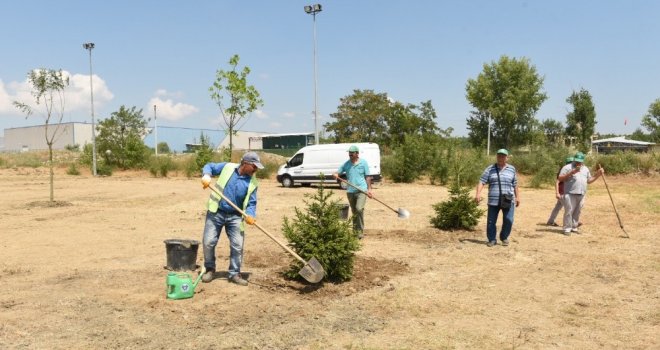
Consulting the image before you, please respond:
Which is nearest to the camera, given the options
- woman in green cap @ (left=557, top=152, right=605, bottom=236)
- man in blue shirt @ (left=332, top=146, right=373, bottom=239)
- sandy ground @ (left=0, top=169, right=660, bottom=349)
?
sandy ground @ (left=0, top=169, right=660, bottom=349)

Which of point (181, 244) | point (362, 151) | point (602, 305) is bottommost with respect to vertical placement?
point (602, 305)

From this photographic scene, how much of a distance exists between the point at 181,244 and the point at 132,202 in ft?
34.6

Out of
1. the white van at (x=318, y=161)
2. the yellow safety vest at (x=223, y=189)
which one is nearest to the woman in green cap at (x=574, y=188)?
the yellow safety vest at (x=223, y=189)

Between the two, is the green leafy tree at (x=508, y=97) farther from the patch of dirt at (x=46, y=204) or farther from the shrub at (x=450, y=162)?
the patch of dirt at (x=46, y=204)

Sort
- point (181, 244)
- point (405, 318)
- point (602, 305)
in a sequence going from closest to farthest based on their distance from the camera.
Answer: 1. point (405, 318)
2. point (602, 305)
3. point (181, 244)

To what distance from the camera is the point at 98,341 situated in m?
4.51

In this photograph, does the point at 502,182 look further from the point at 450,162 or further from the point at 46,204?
the point at 450,162

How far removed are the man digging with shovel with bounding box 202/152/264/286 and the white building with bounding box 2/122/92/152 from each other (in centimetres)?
7832

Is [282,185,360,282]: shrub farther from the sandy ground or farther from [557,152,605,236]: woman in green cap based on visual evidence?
[557,152,605,236]: woman in green cap

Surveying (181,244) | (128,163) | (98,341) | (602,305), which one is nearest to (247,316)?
(98,341)

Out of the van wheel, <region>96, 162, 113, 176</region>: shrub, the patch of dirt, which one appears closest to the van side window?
the van wheel

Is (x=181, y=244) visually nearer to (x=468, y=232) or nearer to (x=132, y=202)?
(x=468, y=232)

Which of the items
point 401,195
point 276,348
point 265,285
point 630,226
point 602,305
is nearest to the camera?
point 276,348

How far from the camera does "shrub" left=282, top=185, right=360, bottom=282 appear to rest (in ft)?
20.5
